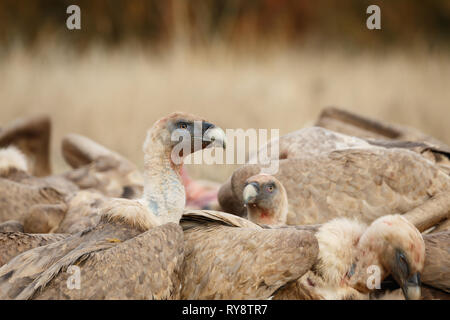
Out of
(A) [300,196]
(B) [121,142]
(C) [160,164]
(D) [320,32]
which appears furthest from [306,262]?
(D) [320,32]

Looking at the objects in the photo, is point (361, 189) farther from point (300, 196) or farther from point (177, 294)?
point (177, 294)

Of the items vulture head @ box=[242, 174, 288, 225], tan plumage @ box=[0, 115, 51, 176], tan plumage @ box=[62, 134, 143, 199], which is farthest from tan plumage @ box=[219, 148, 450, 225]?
tan plumage @ box=[0, 115, 51, 176]

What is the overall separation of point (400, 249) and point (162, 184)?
1.06 m

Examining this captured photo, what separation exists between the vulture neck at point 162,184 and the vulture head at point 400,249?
2.86 feet

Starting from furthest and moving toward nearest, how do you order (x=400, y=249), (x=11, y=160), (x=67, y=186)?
(x=67, y=186), (x=11, y=160), (x=400, y=249)

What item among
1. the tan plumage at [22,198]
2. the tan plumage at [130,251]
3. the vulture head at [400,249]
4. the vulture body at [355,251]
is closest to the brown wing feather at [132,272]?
the tan plumage at [130,251]

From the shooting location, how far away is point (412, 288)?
9.92ft

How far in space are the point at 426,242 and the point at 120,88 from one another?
7407 millimetres

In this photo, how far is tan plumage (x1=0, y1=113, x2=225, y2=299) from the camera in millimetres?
2717

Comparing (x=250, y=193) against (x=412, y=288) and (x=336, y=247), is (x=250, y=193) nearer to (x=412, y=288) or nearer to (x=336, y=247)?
(x=336, y=247)

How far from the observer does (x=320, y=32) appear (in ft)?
34.7

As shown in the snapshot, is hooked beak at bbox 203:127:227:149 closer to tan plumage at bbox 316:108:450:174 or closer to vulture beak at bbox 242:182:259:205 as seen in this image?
vulture beak at bbox 242:182:259:205
